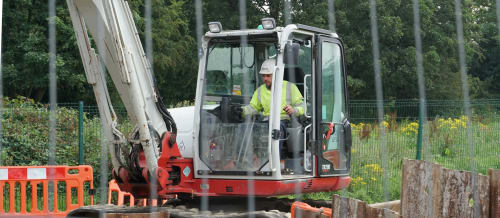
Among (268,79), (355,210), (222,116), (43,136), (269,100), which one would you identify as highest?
(268,79)

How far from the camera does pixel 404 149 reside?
45.0ft

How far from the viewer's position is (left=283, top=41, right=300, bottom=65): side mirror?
6.95m

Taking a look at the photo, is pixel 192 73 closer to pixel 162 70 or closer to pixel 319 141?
pixel 162 70

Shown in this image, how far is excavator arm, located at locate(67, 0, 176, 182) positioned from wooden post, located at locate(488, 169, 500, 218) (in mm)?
3507

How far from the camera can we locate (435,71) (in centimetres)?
2497

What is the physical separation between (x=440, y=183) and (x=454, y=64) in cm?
2297

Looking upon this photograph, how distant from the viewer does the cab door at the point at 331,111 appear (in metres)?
7.49

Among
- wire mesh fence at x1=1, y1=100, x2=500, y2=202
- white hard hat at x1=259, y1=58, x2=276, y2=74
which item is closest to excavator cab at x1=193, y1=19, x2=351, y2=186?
white hard hat at x1=259, y1=58, x2=276, y2=74

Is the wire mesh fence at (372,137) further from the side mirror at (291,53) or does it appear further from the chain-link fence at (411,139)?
the side mirror at (291,53)

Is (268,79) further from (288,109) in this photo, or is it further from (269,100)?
(288,109)

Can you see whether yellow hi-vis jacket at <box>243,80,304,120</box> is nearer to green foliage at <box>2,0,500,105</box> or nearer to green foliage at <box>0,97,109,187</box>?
green foliage at <box>2,0,500,105</box>

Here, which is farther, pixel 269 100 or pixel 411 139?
pixel 411 139

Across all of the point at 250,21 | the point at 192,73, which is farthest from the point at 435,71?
the point at 250,21

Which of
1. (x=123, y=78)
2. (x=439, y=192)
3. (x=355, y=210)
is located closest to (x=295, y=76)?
(x=123, y=78)
